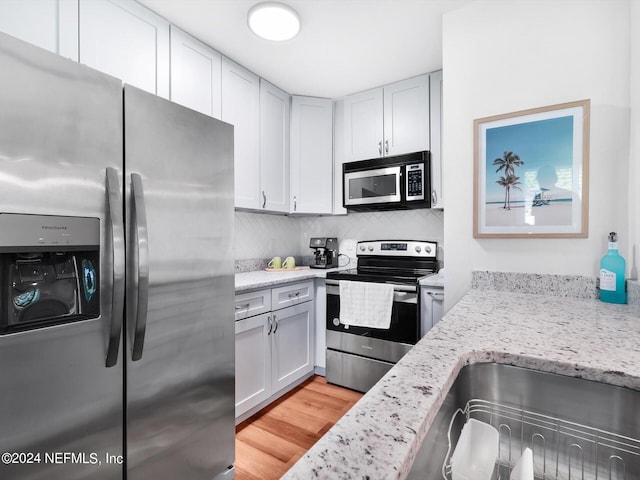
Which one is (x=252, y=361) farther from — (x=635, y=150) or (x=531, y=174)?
(x=635, y=150)

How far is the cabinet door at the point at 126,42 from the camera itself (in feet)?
4.87

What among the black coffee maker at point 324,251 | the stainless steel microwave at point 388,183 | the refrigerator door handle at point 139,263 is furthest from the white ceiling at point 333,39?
the black coffee maker at point 324,251

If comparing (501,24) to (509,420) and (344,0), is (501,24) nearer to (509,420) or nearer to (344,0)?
(344,0)

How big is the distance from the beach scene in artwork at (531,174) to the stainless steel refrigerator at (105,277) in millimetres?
1370

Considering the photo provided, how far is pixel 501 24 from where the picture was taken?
157 centimetres

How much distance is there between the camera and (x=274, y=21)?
5.93 ft

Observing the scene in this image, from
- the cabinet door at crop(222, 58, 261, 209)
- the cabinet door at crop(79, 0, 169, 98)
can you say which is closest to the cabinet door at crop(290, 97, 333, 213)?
the cabinet door at crop(222, 58, 261, 209)

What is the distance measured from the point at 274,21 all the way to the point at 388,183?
4.55 ft

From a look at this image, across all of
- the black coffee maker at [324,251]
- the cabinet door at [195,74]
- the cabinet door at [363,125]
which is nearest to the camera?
the cabinet door at [195,74]

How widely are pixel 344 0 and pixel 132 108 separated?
4.26ft

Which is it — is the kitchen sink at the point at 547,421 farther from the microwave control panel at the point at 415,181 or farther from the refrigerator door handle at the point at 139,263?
the microwave control panel at the point at 415,181

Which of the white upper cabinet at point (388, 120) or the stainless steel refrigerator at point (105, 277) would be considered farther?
the white upper cabinet at point (388, 120)

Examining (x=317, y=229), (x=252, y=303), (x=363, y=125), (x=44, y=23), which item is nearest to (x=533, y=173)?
(x=363, y=125)

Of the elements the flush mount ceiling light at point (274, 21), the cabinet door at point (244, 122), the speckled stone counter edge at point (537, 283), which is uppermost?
the flush mount ceiling light at point (274, 21)
